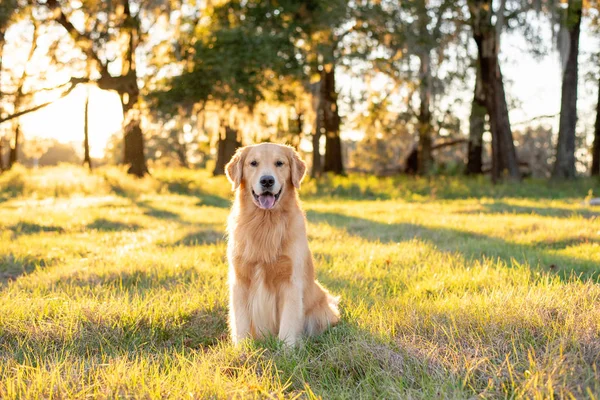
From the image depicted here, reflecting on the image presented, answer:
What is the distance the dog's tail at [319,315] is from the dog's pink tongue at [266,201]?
69 cm

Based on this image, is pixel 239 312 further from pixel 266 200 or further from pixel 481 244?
pixel 481 244

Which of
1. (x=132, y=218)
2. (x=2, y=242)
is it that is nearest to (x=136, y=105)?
(x=132, y=218)

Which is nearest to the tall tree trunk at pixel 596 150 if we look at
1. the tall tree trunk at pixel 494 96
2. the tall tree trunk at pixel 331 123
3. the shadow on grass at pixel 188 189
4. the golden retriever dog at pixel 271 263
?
the tall tree trunk at pixel 494 96

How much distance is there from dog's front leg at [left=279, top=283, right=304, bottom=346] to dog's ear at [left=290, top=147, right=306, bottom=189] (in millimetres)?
785

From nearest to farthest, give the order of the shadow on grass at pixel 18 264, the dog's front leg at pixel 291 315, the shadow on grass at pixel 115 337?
the shadow on grass at pixel 115 337
the dog's front leg at pixel 291 315
the shadow on grass at pixel 18 264

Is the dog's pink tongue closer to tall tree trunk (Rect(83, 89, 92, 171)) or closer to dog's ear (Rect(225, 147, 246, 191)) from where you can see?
dog's ear (Rect(225, 147, 246, 191))

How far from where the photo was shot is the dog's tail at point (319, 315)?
149 inches

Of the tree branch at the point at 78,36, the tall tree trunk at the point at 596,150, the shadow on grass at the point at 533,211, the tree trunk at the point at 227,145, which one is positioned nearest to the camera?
the shadow on grass at the point at 533,211

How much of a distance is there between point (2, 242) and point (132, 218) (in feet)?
9.70

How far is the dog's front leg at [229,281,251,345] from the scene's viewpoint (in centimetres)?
363

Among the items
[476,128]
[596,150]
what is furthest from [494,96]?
[596,150]

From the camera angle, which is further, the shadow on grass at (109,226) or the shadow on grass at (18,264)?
the shadow on grass at (109,226)

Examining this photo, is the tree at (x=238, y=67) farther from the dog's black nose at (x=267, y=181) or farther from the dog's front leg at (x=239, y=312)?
the dog's front leg at (x=239, y=312)

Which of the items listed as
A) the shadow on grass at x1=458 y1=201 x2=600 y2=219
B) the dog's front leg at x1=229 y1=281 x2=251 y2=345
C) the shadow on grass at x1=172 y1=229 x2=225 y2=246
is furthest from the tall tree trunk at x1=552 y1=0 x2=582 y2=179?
Result: the dog's front leg at x1=229 y1=281 x2=251 y2=345
